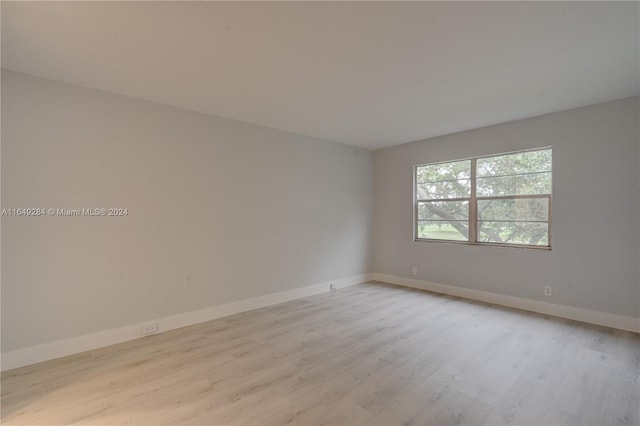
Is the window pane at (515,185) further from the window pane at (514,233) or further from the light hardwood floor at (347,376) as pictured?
the light hardwood floor at (347,376)

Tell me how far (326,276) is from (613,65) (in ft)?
14.1

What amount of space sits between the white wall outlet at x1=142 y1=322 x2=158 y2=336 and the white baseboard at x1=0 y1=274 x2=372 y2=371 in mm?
33

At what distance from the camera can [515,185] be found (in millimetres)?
4199

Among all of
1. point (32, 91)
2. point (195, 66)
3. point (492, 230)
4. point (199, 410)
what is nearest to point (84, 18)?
point (195, 66)

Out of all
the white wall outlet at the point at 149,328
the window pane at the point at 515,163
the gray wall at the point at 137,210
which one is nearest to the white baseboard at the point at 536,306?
the window pane at the point at 515,163

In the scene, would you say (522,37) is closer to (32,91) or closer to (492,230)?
(492,230)

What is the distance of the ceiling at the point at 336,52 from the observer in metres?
1.92

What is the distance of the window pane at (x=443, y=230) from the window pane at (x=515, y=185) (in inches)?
24.2

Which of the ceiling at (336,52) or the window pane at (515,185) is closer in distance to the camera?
the ceiling at (336,52)

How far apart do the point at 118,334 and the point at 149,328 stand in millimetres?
284

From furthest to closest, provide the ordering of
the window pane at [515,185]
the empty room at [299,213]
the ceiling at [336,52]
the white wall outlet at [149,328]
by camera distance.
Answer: the window pane at [515,185] < the white wall outlet at [149,328] < the empty room at [299,213] < the ceiling at [336,52]

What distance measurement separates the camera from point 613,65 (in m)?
2.60

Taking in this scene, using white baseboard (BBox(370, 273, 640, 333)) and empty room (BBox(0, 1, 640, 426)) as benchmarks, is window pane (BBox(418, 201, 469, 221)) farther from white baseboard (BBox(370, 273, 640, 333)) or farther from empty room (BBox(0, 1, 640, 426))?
white baseboard (BBox(370, 273, 640, 333))

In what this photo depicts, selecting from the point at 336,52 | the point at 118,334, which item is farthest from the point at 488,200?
the point at 118,334
